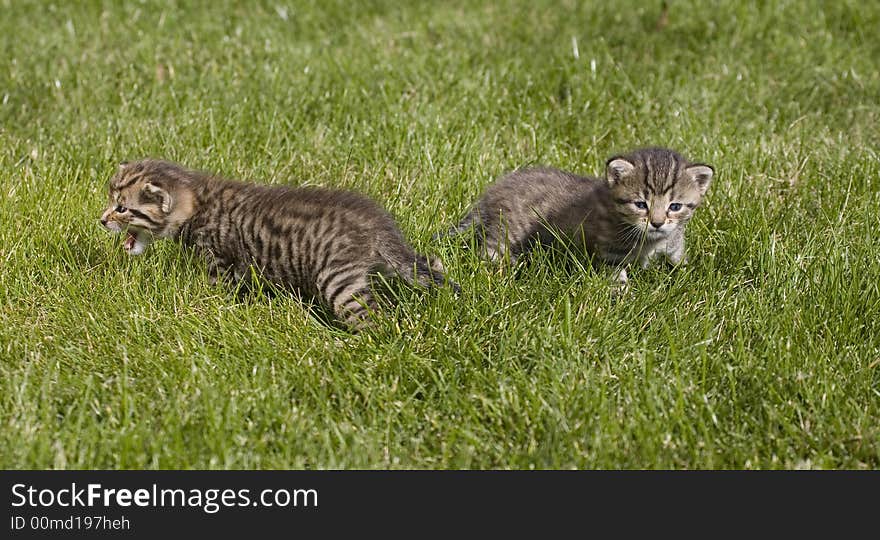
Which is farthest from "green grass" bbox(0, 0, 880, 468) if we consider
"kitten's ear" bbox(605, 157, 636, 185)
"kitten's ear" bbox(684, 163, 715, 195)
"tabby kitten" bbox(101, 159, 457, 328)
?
"kitten's ear" bbox(605, 157, 636, 185)

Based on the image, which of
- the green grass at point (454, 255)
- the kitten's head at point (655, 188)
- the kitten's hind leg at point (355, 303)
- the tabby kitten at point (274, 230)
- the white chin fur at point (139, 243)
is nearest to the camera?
the green grass at point (454, 255)

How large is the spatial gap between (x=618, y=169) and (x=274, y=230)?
1938mm

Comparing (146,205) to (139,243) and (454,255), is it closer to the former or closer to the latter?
(139,243)

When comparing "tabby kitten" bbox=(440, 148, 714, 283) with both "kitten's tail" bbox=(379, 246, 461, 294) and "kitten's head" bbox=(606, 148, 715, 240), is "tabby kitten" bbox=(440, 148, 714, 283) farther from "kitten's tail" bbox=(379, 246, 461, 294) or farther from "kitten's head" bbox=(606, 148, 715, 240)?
"kitten's tail" bbox=(379, 246, 461, 294)

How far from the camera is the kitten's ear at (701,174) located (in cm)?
573

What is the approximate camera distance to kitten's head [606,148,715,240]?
568cm

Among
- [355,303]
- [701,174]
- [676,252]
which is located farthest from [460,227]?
[701,174]

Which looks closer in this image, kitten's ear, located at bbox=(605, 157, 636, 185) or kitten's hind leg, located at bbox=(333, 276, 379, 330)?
kitten's hind leg, located at bbox=(333, 276, 379, 330)

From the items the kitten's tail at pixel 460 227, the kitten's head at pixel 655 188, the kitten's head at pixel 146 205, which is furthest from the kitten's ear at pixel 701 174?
the kitten's head at pixel 146 205

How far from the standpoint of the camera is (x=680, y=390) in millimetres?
4340

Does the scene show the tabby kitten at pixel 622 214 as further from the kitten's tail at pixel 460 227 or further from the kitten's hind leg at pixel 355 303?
the kitten's hind leg at pixel 355 303

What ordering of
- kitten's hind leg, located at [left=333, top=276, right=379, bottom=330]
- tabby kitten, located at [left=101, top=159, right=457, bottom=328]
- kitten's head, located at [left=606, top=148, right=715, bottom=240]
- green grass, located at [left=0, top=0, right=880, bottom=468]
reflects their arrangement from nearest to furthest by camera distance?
green grass, located at [left=0, top=0, right=880, bottom=468]
kitten's hind leg, located at [left=333, top=276, right=379, bottom=330]
tabby kitten, located at [left=101, top=159, right=457, bottom=328]
kitten's head, located at [left=606, top=148, right=715, bottom=240]

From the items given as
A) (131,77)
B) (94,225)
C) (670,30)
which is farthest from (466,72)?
(94,225)

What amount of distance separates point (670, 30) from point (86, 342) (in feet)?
20.2
